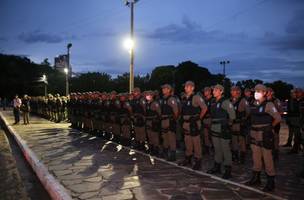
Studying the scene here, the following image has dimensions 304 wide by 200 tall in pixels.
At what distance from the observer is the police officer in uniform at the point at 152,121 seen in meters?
11.7

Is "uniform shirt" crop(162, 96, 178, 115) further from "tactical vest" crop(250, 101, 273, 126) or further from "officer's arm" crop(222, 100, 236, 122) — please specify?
"tactical vest" crop(250, 101, 273, 126)

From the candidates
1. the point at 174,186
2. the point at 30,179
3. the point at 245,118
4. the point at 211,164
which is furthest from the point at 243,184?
the point at 30,179

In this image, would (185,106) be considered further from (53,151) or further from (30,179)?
(53,151)

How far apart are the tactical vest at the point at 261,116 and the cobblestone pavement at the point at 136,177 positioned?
1.34 m

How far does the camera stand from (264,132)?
7.72 m

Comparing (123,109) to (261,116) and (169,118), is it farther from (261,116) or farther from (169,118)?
(261,116)

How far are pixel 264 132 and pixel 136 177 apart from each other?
2.99 metres

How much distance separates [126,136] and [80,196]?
6.83 m

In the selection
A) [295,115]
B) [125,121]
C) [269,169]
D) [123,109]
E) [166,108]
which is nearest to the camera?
[269,169]

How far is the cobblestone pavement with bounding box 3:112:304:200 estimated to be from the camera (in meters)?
7.49

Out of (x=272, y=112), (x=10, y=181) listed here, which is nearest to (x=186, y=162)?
(x=272, y=112)

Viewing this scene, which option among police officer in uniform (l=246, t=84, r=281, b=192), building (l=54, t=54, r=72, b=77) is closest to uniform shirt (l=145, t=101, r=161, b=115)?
police officer in uniform (l=246, t=84, r=281, b=192)

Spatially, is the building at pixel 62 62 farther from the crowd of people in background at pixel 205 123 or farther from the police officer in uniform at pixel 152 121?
the police officer in uniform at pixel 152 121

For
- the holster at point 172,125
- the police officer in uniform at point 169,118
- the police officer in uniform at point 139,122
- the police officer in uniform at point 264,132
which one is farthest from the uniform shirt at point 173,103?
the police officer in uniform at point 264,132
